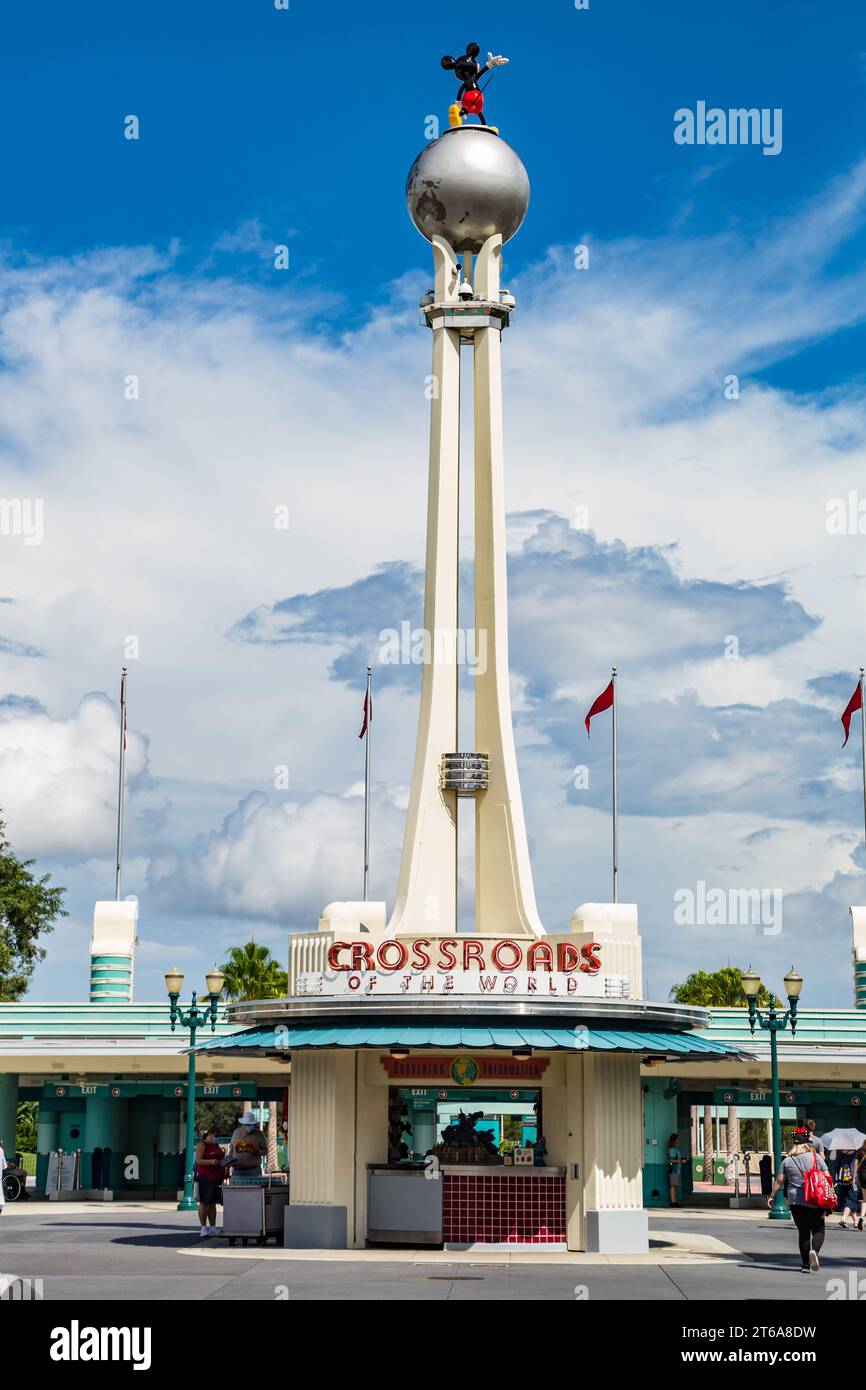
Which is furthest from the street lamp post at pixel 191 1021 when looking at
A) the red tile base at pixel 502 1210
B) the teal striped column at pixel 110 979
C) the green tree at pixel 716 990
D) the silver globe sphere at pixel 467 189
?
the green tree at pixel 716 990

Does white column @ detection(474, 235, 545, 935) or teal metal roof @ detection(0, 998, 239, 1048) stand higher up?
white column @ detection(474, 235, 545, 935)

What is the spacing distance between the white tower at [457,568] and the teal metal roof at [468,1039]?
447cm

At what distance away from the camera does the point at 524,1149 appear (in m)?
29.7

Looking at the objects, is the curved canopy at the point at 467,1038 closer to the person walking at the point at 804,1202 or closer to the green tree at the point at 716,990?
the person walking at the point at 804,1202

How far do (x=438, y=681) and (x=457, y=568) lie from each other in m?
2.31

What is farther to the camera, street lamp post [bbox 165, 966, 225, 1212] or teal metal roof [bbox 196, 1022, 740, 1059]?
street lamp post [bbox 165, 966, 225, 1212]

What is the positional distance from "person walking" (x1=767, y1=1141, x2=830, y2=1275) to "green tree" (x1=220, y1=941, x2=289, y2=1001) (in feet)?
158

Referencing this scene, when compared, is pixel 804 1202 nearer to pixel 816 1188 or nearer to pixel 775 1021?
pixel 816 1188

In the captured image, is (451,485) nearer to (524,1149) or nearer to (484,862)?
(484,862)

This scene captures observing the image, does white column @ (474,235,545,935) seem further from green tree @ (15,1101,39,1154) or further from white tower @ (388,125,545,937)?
green tree @ (15,1101,39,1154)

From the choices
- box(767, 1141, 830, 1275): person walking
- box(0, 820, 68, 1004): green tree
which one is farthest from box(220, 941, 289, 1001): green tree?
box(767, 1141, 830, 1275): person walking

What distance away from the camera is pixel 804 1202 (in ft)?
79.5

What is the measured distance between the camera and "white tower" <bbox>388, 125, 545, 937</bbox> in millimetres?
33469
